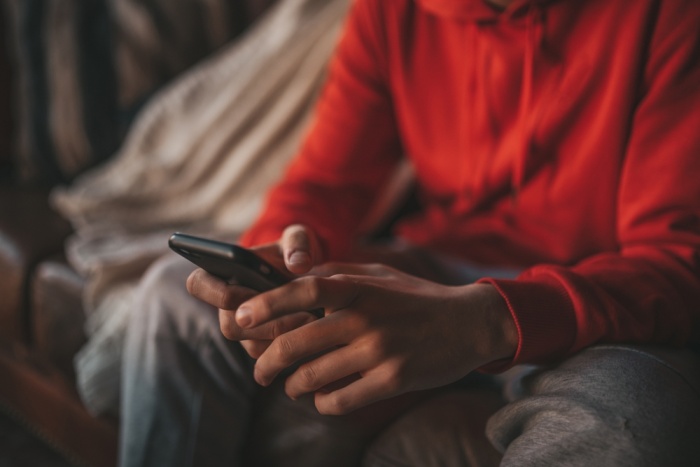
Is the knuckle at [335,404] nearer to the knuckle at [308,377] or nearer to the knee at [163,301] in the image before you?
the knuckle at [308,377]

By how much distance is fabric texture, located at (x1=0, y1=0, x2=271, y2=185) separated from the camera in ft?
4.50

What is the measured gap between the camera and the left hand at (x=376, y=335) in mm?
509

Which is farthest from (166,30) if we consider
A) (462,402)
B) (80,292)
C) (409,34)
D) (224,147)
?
(462,402)

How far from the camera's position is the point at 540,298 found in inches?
22.3

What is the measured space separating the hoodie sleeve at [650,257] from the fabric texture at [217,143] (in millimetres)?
680

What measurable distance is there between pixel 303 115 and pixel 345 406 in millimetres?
784

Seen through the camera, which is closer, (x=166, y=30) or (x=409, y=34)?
(x=409, y=34)

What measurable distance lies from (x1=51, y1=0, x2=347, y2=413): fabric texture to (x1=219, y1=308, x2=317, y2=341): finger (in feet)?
1.90

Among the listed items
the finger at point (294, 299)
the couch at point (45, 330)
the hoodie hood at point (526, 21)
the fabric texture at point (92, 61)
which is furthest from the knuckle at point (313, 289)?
the fabric texture at point (92, 61)

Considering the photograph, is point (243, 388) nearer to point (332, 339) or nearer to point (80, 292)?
point (332, 339)

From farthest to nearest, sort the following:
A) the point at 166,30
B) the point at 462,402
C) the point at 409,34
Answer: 1. the point at 166,30
2. the point at 409,34
3. the point at 462,402

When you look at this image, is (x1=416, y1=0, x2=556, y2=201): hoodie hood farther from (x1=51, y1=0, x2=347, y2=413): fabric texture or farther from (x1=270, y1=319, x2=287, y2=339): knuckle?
(x1=51, y1=0, x2=347, y2=413): fabric texture

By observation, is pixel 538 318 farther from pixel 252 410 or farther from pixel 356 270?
pixel 252 410

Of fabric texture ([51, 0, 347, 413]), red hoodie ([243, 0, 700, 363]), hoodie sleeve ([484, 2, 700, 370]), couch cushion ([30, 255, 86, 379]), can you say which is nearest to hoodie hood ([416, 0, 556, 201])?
red hoodie ([243, 0, 700, 363])
